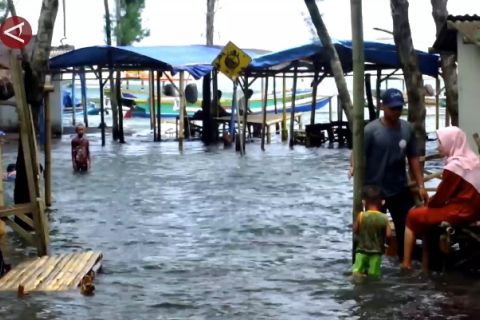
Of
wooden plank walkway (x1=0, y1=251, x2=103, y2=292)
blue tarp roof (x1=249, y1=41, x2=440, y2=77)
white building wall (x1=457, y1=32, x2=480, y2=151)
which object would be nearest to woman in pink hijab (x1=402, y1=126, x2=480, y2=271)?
white building wall (x1=457, y1=32, x2=480, y2=151)

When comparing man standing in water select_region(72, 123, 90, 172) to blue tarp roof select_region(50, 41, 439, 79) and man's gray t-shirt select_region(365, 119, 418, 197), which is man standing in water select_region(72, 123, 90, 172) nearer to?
blue tarp roof select_region(50, 41, 439, 79)

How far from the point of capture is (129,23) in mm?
44312

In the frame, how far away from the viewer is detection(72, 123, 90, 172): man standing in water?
71.3 ft

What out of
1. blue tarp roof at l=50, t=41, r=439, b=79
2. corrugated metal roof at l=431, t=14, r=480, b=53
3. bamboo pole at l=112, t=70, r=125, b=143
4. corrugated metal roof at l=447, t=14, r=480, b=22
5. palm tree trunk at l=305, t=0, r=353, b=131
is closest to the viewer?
corrugated metal roof at l=431, t=14, r=480, b=53

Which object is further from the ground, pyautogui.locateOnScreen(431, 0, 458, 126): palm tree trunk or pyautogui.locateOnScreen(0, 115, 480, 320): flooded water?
pyautogui.locateOnScreen(431, 0, 458, 126): palm tree trunk

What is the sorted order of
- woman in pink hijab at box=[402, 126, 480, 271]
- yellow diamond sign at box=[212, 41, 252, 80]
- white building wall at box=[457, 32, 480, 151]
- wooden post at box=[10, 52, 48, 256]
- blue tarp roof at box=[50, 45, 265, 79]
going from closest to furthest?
woman in pink hijab at box=[402, 126, 480, 271], wooden post at box=[10, 52, 48, 256], white building wall at box=[457, 32, 480, 151], yellow diamond sign at box=[212, 41, 252, 80], blue tarp roof at box=[50, 45, 265, 79]

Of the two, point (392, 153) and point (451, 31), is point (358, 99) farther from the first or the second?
point (451, 31)

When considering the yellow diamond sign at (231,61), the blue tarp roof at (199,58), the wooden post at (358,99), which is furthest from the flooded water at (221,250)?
the yellow diamond sign at (231,61)

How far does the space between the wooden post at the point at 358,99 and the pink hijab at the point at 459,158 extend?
739 millimetres

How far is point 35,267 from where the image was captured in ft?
34.8

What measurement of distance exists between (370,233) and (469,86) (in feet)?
10.1

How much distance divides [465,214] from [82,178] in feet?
41.4

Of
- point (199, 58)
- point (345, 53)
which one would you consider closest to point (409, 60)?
point (345, 53)

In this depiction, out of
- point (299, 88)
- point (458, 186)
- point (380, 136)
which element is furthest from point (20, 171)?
point (299, 88)
